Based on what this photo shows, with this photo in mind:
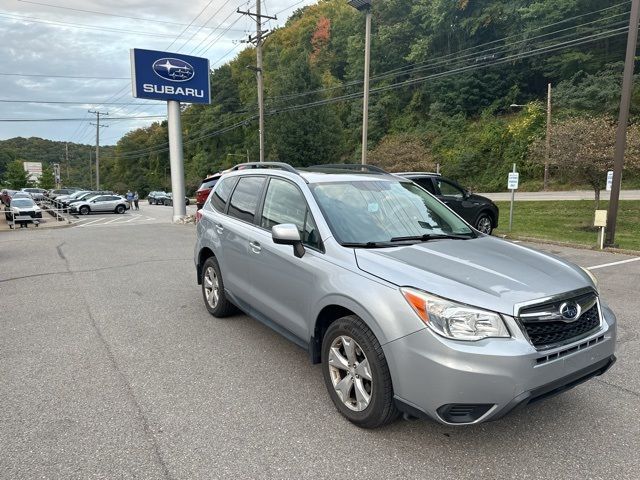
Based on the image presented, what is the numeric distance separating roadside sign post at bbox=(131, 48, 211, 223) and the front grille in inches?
823

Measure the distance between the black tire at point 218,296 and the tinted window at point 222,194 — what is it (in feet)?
2.03

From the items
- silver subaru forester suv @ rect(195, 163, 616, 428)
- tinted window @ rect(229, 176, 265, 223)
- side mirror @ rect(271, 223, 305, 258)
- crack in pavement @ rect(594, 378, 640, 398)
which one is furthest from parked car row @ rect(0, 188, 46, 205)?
crack in pavement @ rect(594, 378, 640, 398)

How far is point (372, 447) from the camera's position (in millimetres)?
2787

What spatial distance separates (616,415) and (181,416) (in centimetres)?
307

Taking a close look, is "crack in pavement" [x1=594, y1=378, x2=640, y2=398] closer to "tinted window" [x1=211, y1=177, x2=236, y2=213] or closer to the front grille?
the front grille

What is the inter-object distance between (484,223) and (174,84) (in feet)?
56.1

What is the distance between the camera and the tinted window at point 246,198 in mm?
4496

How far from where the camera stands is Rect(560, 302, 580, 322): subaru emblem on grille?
105 inches

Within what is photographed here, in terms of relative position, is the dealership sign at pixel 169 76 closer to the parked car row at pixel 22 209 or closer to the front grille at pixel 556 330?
the parked car row at pixel 22 209

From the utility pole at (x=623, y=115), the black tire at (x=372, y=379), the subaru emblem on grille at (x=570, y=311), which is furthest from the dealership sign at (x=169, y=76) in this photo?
the subaru emblem on grille at (x=570, y=311)

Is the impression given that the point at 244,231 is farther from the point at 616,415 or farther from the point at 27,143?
the point at 27,143

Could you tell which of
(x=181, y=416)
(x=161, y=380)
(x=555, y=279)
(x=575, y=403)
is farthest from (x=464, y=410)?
(x=161, y=380)

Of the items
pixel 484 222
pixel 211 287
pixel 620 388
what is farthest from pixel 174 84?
pixel 620 388

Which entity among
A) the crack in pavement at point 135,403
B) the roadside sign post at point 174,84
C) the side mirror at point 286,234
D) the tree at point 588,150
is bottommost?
the crack in pavement at point 135,403
